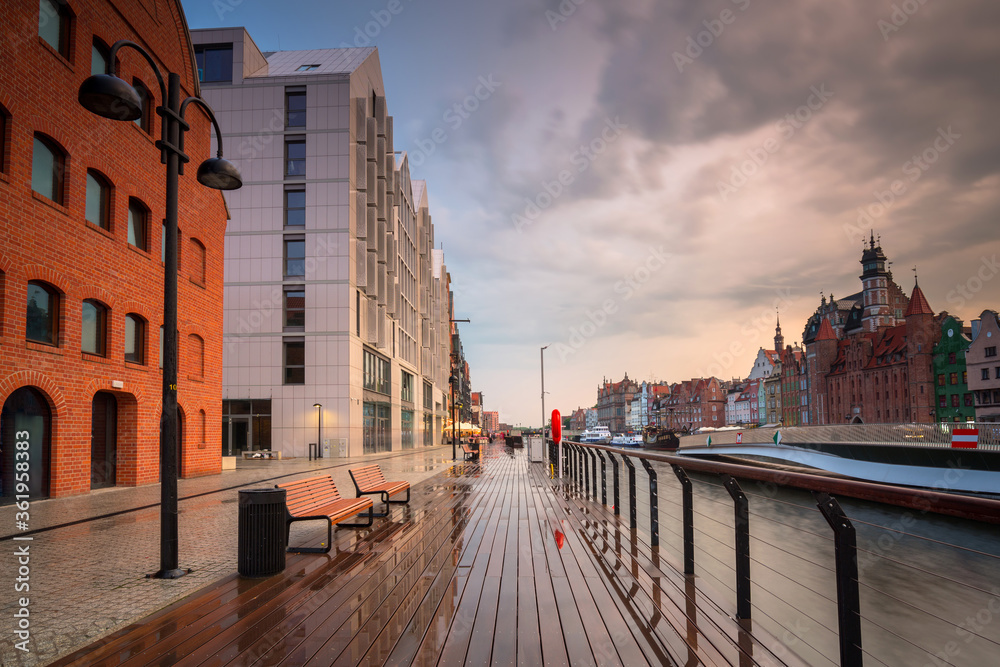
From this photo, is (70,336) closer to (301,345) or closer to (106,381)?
(106,381)

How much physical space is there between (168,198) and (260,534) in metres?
3.49

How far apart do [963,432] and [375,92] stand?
36.4 m

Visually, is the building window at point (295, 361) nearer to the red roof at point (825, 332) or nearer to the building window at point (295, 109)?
the building window at point (295, 109)

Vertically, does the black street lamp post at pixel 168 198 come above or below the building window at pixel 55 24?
below

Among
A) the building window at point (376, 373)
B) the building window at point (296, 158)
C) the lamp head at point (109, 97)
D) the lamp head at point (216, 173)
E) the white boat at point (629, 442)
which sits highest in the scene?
the building window at point (296, 158)

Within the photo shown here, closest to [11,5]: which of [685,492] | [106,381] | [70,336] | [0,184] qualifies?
[0,184]

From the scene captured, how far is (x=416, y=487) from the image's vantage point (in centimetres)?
1494

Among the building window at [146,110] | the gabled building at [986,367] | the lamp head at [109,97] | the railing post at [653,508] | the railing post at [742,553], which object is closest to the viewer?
the railing post at [742,553]

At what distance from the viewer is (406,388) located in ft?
163

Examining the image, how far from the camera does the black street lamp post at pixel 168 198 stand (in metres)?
5.21

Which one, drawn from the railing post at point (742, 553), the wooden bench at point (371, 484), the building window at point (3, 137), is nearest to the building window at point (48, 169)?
the building window at point (3, 137)

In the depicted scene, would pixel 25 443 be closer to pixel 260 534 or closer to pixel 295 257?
pixel 260 534

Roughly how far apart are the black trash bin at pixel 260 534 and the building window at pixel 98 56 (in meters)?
13.7

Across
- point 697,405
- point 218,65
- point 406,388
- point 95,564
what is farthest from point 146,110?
point 697,405
